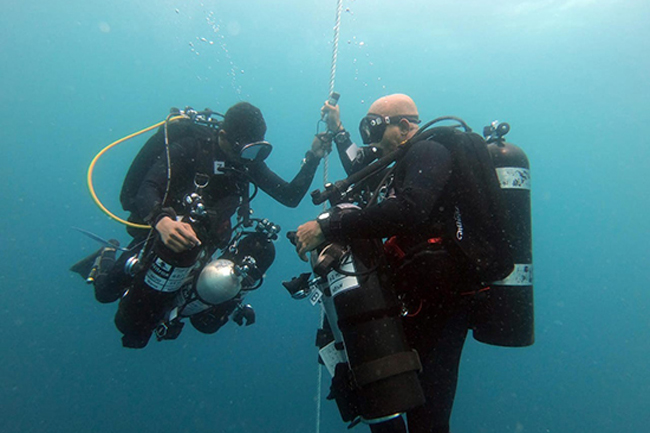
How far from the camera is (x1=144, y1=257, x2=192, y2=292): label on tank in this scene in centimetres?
330

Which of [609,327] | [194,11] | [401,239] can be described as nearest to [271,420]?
[401,239]

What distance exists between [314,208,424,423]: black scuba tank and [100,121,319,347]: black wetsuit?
1.88 meters

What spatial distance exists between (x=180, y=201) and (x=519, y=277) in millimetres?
3540

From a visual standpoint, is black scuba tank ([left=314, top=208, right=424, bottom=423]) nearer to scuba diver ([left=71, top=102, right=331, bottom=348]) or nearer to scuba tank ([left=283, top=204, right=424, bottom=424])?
scuba tank ([left=283, top=204, right=424, bottom=424])

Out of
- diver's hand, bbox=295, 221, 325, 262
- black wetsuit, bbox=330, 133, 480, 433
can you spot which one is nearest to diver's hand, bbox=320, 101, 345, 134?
black wetsuit, bbox=330, 133, 480, 433

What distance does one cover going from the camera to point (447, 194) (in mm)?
2301

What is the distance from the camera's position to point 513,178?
2.85 meters

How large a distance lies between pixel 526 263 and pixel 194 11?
1248 inches

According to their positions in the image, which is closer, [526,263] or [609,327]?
[526,263]

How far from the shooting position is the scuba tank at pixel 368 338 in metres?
1.70

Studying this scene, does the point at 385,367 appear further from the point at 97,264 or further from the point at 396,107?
the point at 97,264

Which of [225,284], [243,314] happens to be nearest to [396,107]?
[225,284]

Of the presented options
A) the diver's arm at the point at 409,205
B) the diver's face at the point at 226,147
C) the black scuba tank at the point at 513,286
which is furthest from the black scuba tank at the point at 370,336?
the diver's face at the point at 226,147

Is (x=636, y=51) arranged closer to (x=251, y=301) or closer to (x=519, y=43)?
(x=519, y=43)
